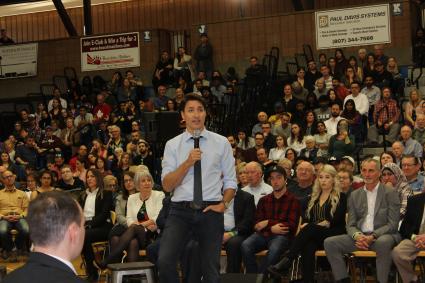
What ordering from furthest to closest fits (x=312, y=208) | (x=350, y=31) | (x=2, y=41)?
(x=2, y=41)
(x=350, y=31)
(x=312, y=208)

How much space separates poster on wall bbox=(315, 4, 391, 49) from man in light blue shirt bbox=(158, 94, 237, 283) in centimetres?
1169

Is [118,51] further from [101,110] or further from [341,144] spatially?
[341,144]

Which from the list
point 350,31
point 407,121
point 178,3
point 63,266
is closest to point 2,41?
point 178,3

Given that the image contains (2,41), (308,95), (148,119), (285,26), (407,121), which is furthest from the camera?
(2,41)

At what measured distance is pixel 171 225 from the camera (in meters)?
5.23

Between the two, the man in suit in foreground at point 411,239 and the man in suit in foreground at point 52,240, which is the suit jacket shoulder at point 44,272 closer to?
the man in suit in foreground at point 52,240

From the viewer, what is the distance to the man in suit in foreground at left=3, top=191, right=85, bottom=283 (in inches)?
96.3

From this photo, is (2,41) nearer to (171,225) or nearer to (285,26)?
(285,26)

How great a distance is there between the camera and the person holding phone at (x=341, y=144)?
1215cm

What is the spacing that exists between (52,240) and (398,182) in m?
6.30

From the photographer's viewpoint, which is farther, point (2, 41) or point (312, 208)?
point (2, 41)

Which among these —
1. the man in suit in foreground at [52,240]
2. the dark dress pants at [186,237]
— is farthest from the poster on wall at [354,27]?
the man in suit in foreground at [52,240]

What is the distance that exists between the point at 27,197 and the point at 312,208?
→ 5.07 meters

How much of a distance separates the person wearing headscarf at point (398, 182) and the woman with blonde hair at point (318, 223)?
1.85 ft
